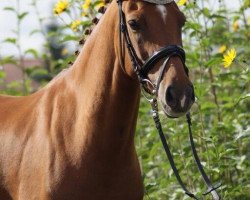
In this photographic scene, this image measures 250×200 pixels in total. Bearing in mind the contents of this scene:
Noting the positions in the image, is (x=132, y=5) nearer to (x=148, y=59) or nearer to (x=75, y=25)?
(x=148, y=59)

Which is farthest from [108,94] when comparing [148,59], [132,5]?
[132,5]

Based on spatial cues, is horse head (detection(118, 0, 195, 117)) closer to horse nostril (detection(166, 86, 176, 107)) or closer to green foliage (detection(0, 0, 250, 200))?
horse nostril (detection(166, 86, 176, 107))

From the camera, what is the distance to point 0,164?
4406 mm

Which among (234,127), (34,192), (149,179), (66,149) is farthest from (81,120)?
(149,179)

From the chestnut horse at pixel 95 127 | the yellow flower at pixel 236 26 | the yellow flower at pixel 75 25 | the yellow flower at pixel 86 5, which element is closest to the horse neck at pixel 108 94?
the chestnut horse at pixel 95 127

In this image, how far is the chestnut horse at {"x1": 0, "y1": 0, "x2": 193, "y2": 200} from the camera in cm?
389

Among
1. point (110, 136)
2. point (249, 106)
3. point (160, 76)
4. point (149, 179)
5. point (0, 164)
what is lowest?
point (149, 179)

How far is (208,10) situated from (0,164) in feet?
7.84

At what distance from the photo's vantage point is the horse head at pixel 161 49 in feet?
11.5

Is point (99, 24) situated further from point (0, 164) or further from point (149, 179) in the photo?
point (149, 179)

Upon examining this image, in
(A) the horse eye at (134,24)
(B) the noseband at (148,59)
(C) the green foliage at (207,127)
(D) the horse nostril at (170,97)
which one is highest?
(A) the horse eye at (134,24)

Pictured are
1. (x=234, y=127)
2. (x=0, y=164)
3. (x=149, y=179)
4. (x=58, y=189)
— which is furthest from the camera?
(x=149, y=179)

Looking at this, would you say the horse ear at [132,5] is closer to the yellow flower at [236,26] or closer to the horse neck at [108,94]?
the horse neck at [108,94]

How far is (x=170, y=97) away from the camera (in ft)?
11.5
